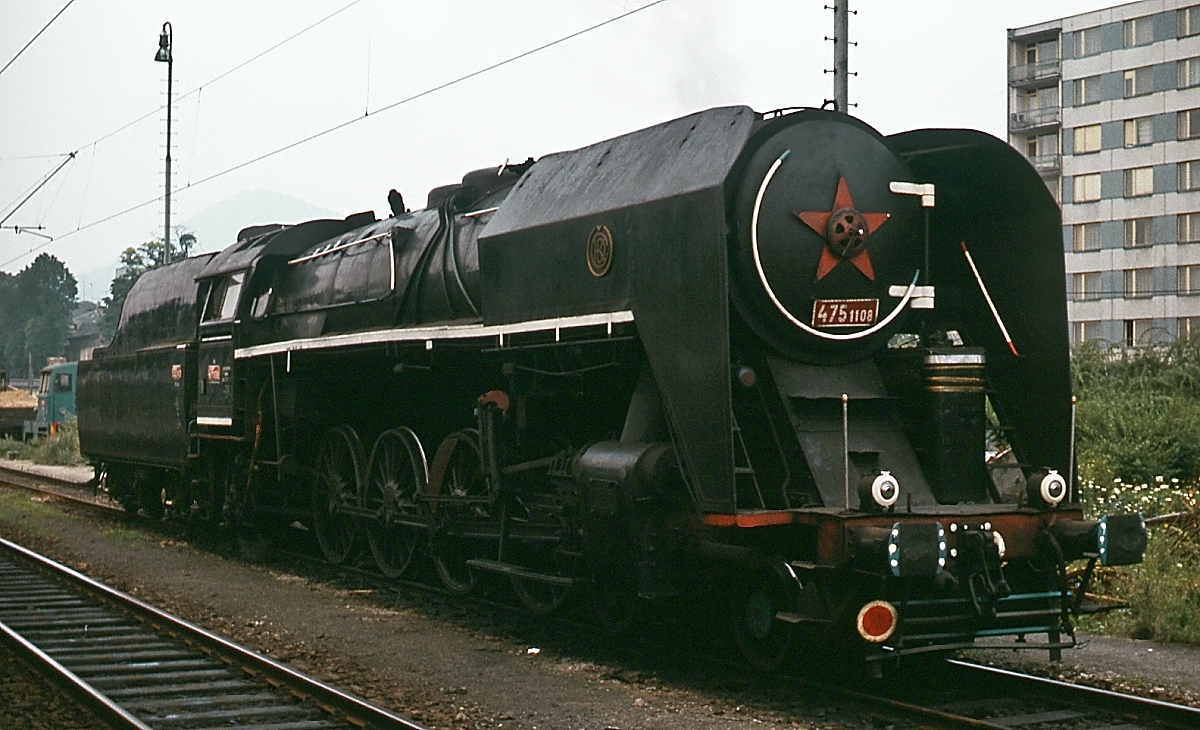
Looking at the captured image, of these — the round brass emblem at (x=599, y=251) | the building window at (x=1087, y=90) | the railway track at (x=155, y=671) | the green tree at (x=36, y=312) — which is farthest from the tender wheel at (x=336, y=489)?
the green tree at (x=36, y=312)

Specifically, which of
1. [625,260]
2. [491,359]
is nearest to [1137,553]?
[625,260]

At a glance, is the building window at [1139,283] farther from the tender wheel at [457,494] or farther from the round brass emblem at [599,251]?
the round brass emblem at [599,251]

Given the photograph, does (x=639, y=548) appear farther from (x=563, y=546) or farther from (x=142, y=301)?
(x=142, y=301)

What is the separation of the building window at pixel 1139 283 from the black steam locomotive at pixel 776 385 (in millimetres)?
40030

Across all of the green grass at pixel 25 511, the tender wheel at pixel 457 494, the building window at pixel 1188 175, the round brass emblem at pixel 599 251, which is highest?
the building window at pixel 1188 175

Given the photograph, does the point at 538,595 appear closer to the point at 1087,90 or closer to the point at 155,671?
the point at 155,671

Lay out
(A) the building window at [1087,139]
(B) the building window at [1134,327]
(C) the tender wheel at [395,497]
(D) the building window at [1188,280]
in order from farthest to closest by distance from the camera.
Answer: (A) the building window at [1087,139]
(B) the building window at [1134,327]
(D) the building window at [1188,280]
(C) the tender wheel at [395,497]

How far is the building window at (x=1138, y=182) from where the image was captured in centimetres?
4562

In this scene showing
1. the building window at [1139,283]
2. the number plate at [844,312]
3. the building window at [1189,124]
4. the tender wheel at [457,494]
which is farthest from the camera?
the building window at [1139,283]

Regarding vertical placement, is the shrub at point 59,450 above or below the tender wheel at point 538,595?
above

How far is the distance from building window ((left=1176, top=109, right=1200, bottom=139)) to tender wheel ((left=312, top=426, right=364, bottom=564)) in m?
39.5

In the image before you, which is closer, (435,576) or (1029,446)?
(1029,446)

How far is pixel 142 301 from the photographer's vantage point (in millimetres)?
16734

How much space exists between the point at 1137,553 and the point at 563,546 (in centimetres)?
335
